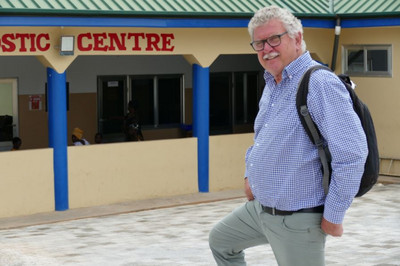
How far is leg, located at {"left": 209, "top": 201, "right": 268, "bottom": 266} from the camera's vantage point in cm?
517

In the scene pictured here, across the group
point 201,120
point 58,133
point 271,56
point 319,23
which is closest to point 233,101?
point 319,23

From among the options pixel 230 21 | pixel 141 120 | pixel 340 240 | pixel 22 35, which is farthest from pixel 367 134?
pixel 141 120

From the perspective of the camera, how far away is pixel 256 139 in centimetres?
503

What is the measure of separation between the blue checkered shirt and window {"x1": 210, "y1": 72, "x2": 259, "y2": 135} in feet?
52.0

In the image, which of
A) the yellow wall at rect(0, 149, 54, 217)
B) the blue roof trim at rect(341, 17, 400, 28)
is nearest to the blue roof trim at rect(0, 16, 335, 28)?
the blue roof trim at rect(341, 17, 400, 28)

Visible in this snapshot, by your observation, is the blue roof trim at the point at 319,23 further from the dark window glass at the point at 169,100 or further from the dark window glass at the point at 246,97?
the dark window glass at the point at 246,97

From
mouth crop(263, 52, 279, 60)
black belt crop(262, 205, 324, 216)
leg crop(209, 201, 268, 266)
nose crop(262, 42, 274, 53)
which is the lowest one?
leg crop(209, 201, 268, 266)

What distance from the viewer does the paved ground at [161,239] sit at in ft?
30.2

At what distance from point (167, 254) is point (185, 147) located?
18.0 ft

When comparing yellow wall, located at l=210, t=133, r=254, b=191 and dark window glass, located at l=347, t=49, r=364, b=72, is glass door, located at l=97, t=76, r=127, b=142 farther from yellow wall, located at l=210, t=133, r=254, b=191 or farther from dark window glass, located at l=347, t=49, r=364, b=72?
dark window glass, located at l=347, t=49, r=364, b=72

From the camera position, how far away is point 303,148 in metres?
4.68

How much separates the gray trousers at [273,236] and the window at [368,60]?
12.0m

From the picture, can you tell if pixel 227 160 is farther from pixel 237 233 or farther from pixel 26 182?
pixel 237 233

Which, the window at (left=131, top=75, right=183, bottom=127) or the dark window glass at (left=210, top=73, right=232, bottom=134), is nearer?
the window at (left=131, top=75, right=183, bottom=127)
